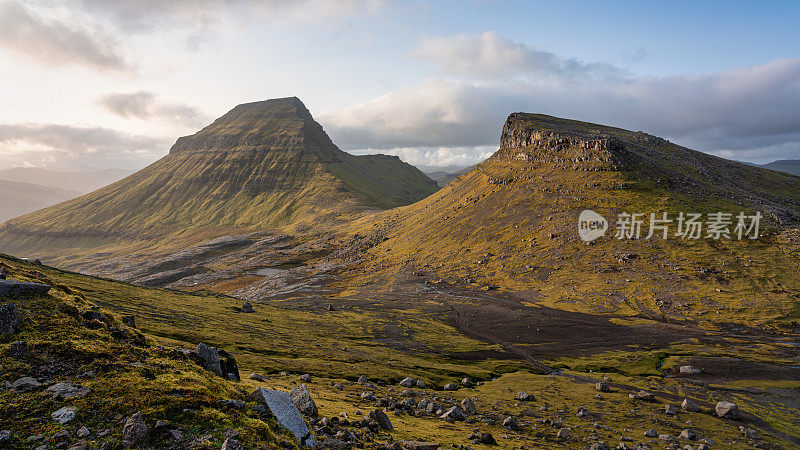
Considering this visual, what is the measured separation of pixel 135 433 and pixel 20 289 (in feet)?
57.5

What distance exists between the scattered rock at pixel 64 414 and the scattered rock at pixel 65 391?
3.25 ft

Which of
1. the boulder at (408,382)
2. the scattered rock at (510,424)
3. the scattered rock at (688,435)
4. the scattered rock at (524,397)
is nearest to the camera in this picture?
the scattered rock at (510,424)

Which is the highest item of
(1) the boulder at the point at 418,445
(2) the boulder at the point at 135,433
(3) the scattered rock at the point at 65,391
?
(3) the scattered rock at the point at 65,391

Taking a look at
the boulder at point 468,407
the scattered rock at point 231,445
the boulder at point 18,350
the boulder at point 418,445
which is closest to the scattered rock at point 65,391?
the boulder at point 18,350

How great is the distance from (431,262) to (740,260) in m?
128

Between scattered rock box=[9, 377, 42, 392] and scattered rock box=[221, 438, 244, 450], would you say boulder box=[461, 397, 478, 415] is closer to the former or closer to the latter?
scattered rock box=[221, 438, 244, 450]

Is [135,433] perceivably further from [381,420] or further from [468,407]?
[468,407]

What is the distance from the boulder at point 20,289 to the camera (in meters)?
25.2

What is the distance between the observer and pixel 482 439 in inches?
1377

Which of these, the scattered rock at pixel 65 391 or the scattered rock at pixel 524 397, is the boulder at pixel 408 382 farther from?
Result: the scattered rock at pixel 65 391

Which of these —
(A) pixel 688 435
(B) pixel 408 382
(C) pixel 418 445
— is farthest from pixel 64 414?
(A) pixel 688 435

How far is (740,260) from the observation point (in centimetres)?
14200

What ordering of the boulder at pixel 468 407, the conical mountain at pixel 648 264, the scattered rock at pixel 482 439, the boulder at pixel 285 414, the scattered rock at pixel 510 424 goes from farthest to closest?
the conical mountain at pixel 648 264 < the boulder at pixel 468 407 < the scattered rock at pixel 510 424 < the scattered rock at pixel 482 439 < the boulder at pixel 285 414

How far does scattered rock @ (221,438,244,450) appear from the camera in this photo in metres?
17.7
